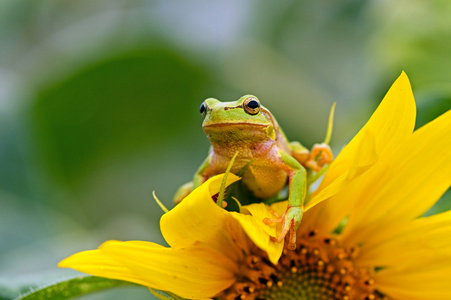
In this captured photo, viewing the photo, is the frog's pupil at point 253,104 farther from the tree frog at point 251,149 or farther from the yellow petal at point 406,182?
the yellow petal at point 406,182

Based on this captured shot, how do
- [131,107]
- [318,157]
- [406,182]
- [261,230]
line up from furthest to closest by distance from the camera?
[131,107], [318,157], [406,182], [261,230]

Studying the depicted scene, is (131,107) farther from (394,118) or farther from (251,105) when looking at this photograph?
(394,118)

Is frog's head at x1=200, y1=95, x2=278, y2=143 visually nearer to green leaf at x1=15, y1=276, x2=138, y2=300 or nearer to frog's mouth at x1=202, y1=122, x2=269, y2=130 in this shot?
frog's mouth at x1=202, y1=122, x2=269, y2=130

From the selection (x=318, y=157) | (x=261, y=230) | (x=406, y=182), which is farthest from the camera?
(x=318, y=157)

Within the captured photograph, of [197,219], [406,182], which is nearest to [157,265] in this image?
[197,219]

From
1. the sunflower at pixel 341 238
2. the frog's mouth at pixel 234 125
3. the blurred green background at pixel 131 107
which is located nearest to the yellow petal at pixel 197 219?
the sunflower at pixel 341 238

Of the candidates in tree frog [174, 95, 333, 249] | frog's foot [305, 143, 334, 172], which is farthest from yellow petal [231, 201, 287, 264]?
frog's foot [305, 143, 334, 172]

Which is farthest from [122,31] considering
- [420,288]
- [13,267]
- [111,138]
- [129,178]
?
[420,288]

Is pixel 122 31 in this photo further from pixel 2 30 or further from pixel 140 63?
pixel 2 30
